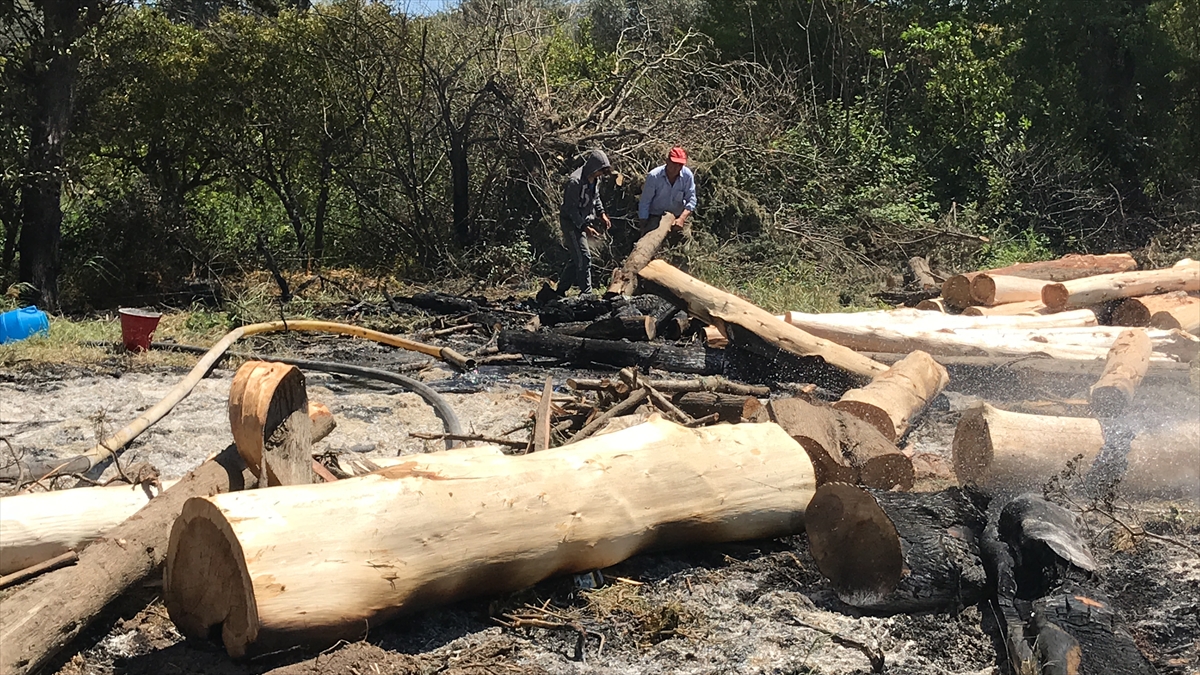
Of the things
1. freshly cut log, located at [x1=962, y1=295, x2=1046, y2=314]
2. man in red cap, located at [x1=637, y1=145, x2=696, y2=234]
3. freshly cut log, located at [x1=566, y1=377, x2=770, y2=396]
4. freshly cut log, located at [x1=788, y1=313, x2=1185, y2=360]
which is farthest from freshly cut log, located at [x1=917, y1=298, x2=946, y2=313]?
freshly cut log, located at [x1=566, y1=377, x2=770, y2=396]

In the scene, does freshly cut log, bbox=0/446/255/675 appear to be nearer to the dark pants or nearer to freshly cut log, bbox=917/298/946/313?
the dark pants

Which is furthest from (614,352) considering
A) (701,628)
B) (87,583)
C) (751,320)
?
(87,583)

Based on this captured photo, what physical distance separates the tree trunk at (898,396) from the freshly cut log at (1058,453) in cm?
45

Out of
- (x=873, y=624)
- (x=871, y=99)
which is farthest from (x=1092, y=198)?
(x=873, y=624)

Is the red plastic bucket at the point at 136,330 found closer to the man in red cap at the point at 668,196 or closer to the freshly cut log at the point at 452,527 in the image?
the freshly cut log at the point at 452,527

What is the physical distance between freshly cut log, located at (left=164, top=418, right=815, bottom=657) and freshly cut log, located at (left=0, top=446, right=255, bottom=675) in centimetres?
16

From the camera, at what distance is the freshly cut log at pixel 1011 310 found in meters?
9.61

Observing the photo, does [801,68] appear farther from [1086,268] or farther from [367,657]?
[367,657]

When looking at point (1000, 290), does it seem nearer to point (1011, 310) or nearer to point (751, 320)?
point (1011, 310)

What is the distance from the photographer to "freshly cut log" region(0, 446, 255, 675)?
307 cm

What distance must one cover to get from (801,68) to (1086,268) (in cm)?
731

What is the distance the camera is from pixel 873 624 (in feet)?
13.1

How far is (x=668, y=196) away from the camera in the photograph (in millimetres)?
11680

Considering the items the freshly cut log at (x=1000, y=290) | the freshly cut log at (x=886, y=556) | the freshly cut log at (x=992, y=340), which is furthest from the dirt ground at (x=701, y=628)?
the freshly cut log at (x=1000, y=290)
